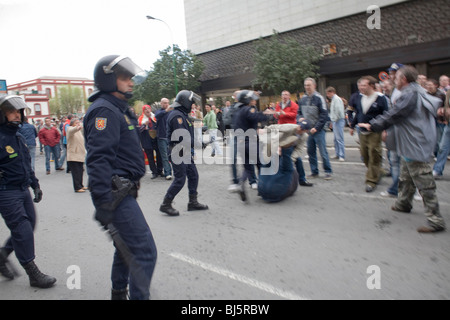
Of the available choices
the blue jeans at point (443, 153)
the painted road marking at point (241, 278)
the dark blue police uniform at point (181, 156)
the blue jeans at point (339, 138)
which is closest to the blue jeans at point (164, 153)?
the dark blue police uniform at point (181, 156)

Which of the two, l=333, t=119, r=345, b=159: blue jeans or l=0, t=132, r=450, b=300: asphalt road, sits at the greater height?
l=333, t=119, r=345, b=159: blue jeans

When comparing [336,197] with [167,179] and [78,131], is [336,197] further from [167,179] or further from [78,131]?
[78,131]

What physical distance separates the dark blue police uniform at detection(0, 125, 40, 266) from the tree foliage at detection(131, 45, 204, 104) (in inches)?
1049

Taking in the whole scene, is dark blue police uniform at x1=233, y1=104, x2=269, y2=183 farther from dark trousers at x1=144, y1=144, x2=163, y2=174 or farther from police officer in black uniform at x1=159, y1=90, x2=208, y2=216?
dark trousers at x1=144, y1=144, x2=163, y2=174

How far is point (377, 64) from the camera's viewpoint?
19.4m

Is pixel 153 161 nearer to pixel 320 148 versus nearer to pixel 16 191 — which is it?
pixel 320 148

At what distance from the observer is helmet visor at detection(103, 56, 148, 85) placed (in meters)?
2.49

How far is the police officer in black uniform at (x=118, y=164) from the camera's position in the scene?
2318mm

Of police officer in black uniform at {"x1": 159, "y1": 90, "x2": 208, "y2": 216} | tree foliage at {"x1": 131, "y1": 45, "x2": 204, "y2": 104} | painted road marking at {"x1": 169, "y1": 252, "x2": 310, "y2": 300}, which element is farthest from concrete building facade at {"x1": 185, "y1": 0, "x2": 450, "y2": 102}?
painted road marking at {"x1": 169, "y1": 252, "x2": 310, "y2": 300}

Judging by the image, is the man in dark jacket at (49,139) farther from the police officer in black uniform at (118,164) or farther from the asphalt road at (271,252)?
the police officer in black uniform at (118,164)

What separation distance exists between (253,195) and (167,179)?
10.3 feet

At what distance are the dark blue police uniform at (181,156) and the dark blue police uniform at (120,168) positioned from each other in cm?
283

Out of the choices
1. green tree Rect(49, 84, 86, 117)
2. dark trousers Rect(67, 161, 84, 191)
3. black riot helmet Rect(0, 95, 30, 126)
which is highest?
green tree Rect(49, 84, 86, 117)

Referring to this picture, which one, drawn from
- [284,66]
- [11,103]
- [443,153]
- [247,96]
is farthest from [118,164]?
[284,66]
